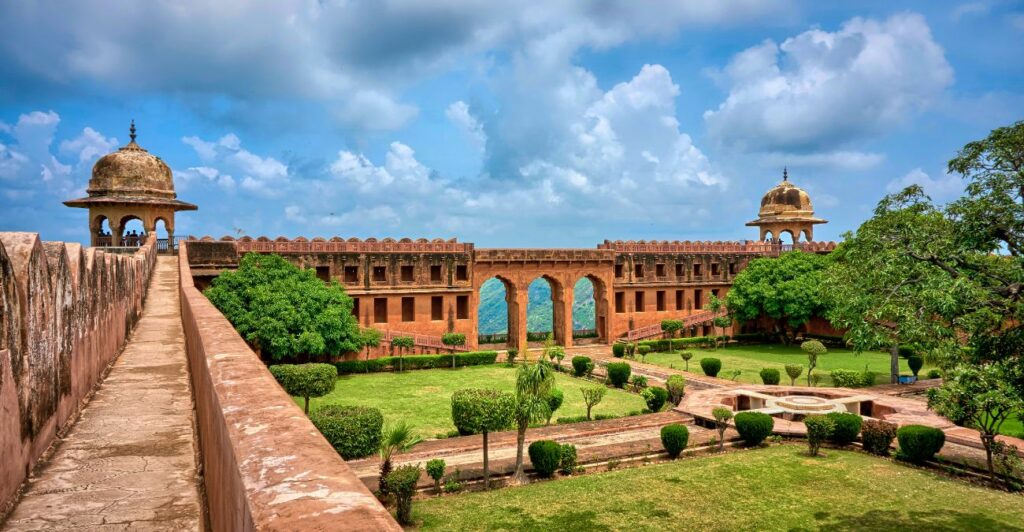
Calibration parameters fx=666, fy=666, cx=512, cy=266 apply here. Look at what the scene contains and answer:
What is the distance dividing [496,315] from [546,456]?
10853 centimetres

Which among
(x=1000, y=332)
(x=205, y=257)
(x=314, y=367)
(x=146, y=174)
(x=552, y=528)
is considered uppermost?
(x=146, y=174)

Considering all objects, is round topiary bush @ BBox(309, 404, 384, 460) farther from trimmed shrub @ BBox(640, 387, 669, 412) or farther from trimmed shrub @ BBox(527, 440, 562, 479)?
trimmed shrub @ BBox(640, 387, 669, 412)

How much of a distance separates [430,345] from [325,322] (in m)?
6.29

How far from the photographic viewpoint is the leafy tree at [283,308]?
25859 mm

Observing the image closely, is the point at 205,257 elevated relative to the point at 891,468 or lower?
elevated

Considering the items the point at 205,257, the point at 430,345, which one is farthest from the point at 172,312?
the point at 430,345

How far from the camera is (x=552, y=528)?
11797 millimetres

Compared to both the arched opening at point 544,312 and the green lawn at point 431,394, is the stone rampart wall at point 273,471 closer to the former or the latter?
the green lawn at point 431,394

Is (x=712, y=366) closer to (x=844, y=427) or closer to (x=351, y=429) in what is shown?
(x=844, y=427)

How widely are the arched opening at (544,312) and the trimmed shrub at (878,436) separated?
35.5 ft

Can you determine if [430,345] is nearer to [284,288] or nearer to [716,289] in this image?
[284,288]

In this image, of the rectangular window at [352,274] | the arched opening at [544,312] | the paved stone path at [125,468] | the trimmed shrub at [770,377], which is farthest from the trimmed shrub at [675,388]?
the paved stone path at [125,468]

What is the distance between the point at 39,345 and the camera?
423 centimetres

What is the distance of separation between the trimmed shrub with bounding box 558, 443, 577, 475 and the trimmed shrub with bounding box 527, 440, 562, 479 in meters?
0.10
